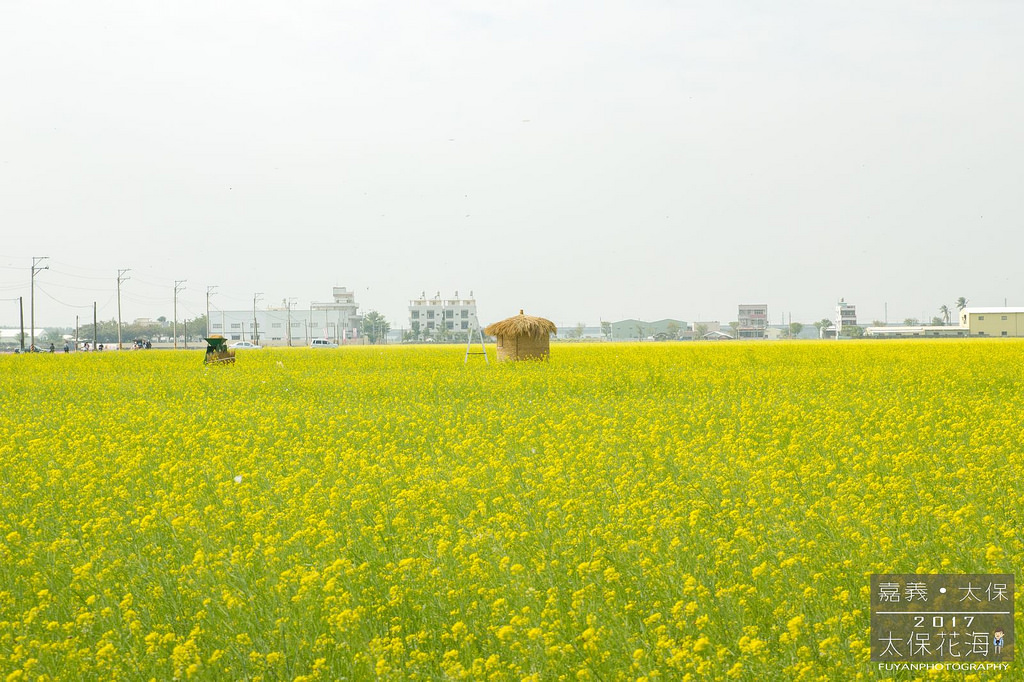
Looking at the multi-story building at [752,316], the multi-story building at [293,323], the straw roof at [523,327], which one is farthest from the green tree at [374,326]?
the straw roof at [523,327]

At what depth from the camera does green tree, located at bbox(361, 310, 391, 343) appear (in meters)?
138

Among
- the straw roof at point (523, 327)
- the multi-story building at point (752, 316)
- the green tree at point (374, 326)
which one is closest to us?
the straw roof at point (523, 327)

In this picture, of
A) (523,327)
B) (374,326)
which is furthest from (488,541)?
(374,326)

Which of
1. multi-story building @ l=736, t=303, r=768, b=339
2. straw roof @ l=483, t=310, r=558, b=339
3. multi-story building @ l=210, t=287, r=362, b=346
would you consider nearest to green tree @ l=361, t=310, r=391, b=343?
multi-story building @ l=210, t=287, r=362, b=346

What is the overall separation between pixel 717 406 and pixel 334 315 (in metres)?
139

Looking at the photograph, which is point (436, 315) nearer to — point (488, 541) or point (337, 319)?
point (337, 319)

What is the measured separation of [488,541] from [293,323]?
147 meters

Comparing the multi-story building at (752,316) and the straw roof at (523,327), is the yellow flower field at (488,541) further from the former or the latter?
the multi-story building at (752,316)

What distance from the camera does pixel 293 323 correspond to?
147m

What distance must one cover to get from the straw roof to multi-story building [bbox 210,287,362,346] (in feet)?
385

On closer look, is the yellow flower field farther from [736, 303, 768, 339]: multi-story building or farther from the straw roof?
[736, 303, 768, 339]: multi-story building

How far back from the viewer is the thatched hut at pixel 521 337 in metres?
26.0

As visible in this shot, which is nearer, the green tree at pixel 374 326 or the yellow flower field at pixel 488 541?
the yellow flower field at pixel 488 541

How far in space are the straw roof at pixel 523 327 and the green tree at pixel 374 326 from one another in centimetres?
11173
